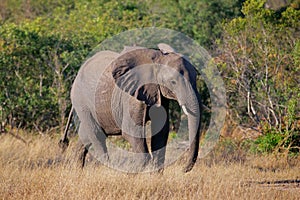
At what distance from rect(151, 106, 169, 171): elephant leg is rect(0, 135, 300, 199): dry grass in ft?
0.65

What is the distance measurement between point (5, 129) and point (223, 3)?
280 inches

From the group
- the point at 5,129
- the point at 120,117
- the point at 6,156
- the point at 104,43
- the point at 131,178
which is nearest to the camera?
the point at 131,178

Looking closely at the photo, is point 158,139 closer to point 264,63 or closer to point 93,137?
point 93,137

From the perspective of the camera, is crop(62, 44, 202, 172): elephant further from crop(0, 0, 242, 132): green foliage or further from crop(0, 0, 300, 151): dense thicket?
crop(0, 0, 242, 132): green foliage

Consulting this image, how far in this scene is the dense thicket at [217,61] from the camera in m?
11.2

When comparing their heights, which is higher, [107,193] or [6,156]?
[107,193]

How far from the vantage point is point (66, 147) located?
10250 millimetres

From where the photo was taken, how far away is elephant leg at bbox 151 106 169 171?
26.4 ft

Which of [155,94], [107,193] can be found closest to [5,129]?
[155,94]

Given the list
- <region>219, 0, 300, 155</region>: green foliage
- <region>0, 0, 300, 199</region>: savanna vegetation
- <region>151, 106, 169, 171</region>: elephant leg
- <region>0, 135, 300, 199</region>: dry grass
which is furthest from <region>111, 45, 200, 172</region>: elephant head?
<region>219, 0, 300, 155</region>: green foliage

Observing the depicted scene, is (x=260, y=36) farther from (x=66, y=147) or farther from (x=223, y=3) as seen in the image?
(x=223, y=3)

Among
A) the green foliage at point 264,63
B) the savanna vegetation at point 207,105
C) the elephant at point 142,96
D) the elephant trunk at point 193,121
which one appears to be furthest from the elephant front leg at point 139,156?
the green foliage at point 264,63

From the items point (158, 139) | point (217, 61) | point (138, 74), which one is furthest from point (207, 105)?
point (138, 74)

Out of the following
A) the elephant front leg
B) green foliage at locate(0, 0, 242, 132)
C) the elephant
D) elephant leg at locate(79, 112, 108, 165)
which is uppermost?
the elephant
